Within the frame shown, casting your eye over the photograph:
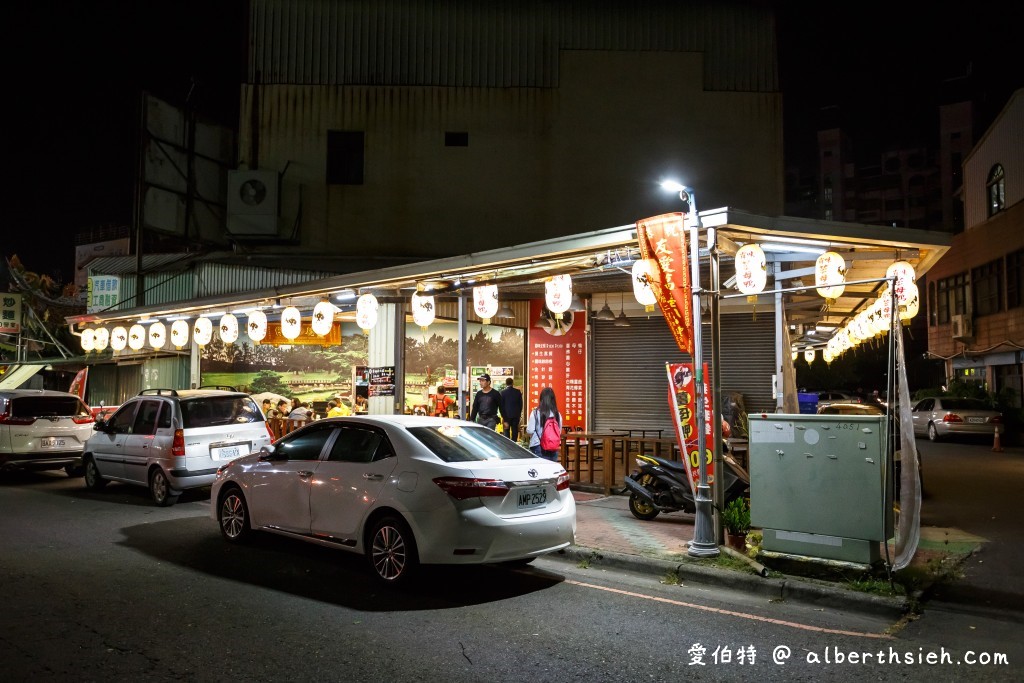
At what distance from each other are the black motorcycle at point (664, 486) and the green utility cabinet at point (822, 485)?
1.97 meters

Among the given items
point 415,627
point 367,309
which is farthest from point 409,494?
point 367,309

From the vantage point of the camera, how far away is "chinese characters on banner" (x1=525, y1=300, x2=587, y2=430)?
58.4 ft

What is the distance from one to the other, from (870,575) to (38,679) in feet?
21.9

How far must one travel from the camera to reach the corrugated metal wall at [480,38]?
2075cm

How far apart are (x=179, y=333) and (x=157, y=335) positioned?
974 mm

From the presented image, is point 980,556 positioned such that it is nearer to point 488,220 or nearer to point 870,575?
point 870,575

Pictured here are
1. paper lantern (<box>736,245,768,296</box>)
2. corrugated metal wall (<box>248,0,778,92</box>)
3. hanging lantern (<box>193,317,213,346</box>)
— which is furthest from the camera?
corrugated metal wall (<box>248,0,778,92</box>)

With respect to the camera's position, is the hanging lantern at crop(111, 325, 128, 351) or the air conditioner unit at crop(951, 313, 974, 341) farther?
the air conditioner unit at crop(951, 313, 974, 341)

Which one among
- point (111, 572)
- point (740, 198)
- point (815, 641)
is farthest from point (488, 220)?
point (815, 641)

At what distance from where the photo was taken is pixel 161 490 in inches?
444

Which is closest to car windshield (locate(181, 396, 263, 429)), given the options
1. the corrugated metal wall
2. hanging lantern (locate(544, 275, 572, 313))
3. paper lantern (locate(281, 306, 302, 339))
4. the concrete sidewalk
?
paper lantern (locate(281, 306, 302, 339))

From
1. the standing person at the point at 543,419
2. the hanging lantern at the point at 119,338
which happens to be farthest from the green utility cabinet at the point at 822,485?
the hanging lantern at the point at 119,338

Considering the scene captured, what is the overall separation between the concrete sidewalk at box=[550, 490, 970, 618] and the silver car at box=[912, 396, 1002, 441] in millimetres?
17450

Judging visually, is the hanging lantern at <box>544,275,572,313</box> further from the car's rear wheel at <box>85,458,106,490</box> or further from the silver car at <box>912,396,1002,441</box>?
the silver car at <box>912,396,1002,441</box>
